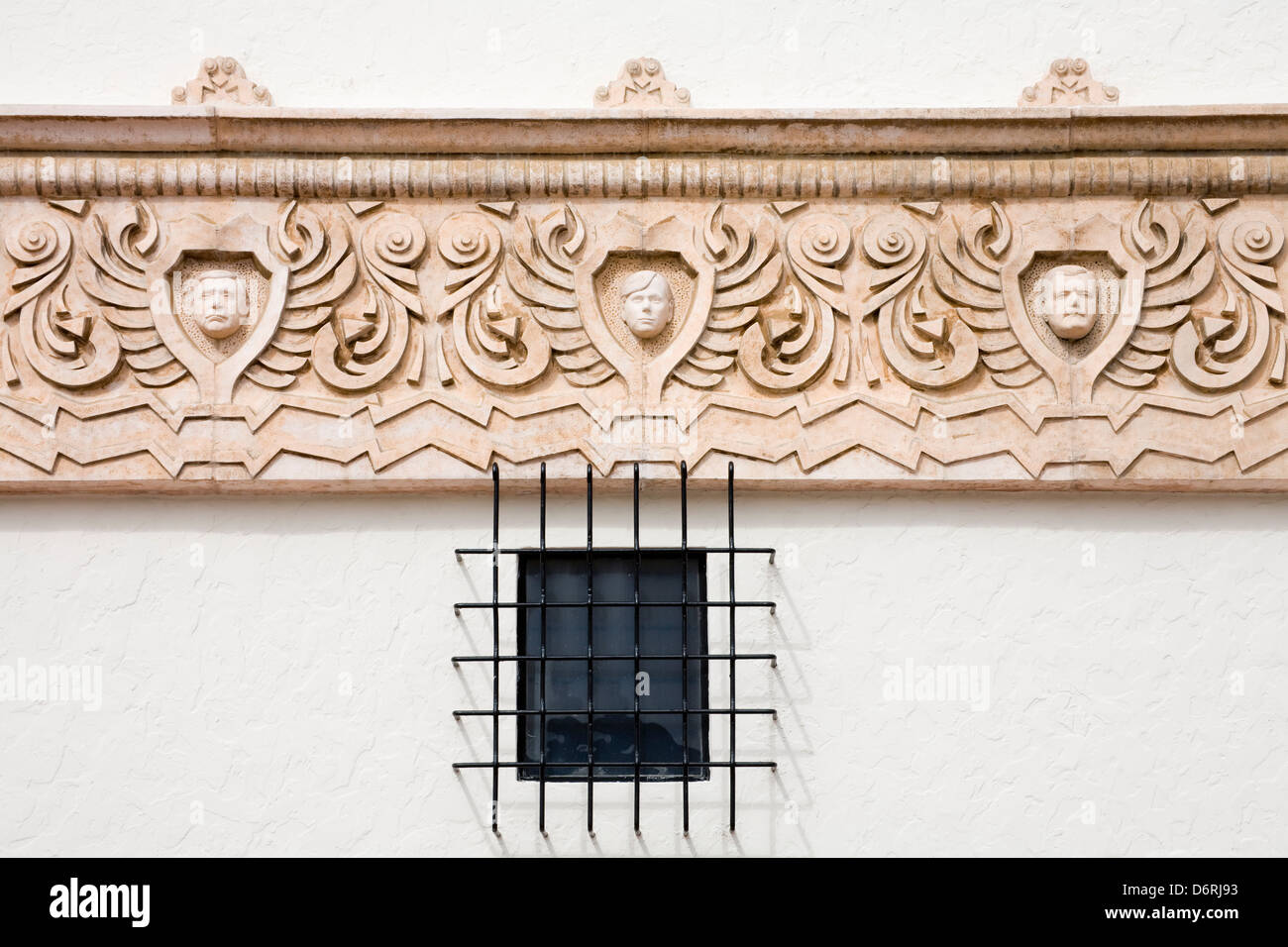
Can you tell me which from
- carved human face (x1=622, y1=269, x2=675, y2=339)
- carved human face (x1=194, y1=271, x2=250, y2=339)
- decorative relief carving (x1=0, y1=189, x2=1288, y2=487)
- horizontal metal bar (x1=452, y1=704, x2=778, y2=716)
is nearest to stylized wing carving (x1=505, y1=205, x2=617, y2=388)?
decorative relief carving (x1=0, y1=189, x2=1288, y2=487)

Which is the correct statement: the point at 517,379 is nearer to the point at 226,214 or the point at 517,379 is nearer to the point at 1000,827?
the point at 226,214

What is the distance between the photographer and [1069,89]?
4.46 metres

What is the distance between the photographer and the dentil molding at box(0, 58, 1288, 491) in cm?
432

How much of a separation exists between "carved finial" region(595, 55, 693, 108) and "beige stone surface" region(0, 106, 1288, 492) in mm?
108

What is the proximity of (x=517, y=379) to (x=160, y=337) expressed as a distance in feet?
3.35

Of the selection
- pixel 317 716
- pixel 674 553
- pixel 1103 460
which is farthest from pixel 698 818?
pixel 1103 460

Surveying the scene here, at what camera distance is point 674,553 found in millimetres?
4336

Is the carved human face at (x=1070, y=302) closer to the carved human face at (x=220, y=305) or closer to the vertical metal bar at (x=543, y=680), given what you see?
the vertical metal bar at (x=543, y=680)

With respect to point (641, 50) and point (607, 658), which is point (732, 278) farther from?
point (607, 658)

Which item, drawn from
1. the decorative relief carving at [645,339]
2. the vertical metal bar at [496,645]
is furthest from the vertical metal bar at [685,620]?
the vertical metal bar at [496,645]

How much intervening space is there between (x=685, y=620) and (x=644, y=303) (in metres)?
0.90

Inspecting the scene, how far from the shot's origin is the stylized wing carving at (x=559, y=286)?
14.4 feet

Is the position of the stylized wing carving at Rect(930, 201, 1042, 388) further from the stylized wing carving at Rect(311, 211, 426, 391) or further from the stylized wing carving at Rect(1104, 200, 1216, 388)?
the stylized wing carving at Rect(311, 211, 426, 391)

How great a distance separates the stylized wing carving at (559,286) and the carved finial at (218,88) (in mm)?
862
